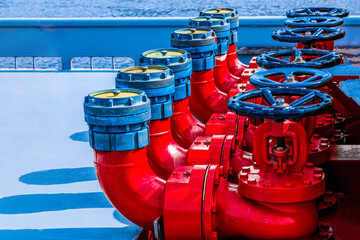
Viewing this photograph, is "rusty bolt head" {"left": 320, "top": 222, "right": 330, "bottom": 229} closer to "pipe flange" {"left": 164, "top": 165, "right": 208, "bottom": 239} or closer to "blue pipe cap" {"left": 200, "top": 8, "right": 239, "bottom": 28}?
"pipe flange" {"left": 164, "top": 165, "right": 208, "bottom": 239}

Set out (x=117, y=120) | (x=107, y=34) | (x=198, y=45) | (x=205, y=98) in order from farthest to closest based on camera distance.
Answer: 1. (x=107, y=34)
2. (x=205, y=98)
3. (x=198, y=45)
4. (x=117, y=120)

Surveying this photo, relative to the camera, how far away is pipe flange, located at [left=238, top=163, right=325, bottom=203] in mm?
1771

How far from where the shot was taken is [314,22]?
3.05 metres

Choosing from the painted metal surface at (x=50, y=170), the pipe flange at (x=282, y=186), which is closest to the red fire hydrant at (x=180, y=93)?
the painted metal surface at (x=50, y=170)

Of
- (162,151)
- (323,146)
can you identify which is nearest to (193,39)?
(162,151)

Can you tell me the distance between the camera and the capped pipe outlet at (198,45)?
9.06ft

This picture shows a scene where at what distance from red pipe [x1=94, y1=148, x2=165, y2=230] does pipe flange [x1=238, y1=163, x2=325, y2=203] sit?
279 mm

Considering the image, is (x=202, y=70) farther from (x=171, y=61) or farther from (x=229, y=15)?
(x=229, y=15)

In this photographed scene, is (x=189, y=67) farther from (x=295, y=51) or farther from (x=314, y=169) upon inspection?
(x=314, y=169)

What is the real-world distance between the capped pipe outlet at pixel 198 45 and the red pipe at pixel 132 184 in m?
0.96

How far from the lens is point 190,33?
9.38 feet

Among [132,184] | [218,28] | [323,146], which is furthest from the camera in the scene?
[218,28]

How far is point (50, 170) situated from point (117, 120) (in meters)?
1.29

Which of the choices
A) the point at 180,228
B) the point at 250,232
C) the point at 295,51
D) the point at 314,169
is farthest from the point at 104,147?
the point at 295,51
